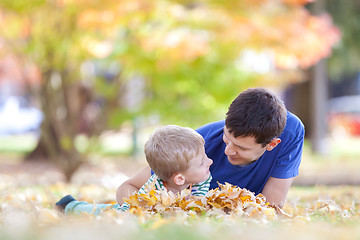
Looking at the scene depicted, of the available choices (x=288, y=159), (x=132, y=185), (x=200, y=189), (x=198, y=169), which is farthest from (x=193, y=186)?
(x=288, y=159)

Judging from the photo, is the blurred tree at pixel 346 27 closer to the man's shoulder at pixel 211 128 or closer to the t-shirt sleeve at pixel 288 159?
the man's shoulder at pixel 211 128

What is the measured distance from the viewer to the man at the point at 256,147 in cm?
359

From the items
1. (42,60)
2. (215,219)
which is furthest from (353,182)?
(215,219)

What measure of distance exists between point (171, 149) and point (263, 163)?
750 mm

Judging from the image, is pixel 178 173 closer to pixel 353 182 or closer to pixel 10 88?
pixel 353 182

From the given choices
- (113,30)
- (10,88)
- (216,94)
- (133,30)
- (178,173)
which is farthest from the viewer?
(10,88)

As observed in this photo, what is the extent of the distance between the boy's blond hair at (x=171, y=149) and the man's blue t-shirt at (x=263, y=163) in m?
0.38

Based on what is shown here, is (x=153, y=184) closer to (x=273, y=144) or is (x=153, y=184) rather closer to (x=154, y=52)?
(x=273, y=144)

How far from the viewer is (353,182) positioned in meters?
11.0

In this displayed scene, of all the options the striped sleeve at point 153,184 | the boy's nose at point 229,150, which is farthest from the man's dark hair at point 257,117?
the striped sleeve at point 153,184

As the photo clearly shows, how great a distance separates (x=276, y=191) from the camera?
3.90m

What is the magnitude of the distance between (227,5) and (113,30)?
1872mm

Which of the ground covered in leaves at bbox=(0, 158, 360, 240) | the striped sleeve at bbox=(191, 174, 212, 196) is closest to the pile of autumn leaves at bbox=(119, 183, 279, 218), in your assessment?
the ground covered in leaves at bbox=(0, 158, 360, 240)

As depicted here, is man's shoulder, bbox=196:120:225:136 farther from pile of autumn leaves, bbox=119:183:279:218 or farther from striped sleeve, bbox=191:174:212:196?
pile of autumn leaves, bbox=119:183:279:218
